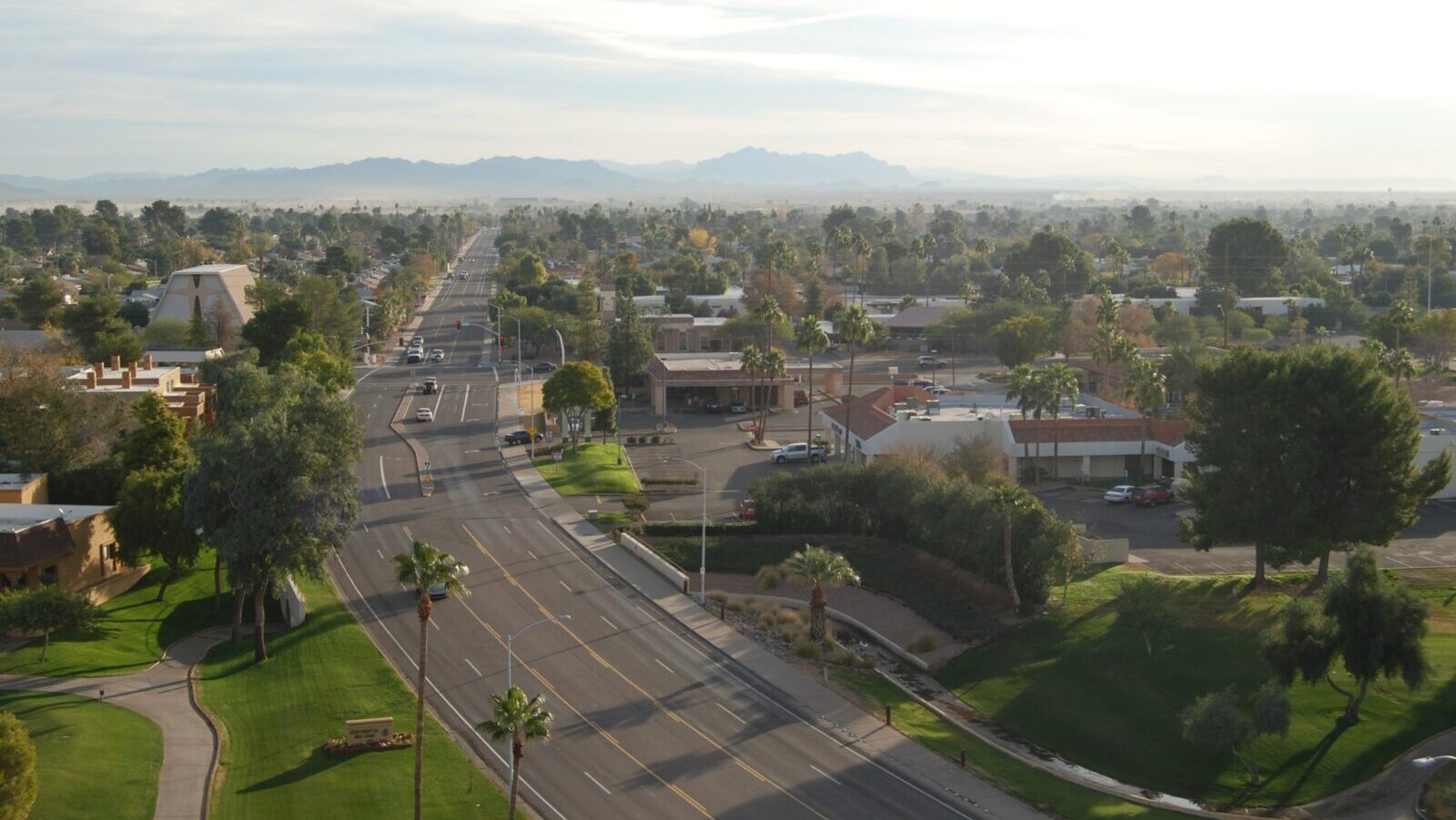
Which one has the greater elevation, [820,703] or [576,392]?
[576,392]

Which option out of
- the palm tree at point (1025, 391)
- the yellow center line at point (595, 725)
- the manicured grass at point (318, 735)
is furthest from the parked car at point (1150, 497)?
the manicured grass at point (318, 735)

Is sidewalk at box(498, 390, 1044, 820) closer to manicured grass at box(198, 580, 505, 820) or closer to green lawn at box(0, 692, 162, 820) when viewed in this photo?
manicured grass at box(198, 580, 505, 820)

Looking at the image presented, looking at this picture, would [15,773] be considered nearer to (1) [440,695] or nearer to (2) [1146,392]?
(1) [440,695]

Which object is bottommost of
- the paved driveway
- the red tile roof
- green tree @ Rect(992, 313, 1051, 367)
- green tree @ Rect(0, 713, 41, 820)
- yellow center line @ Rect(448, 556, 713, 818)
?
yellow center line @ Rect(448, 556, 713, 818)

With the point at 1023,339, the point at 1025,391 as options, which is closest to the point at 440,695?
the point at 1025,391

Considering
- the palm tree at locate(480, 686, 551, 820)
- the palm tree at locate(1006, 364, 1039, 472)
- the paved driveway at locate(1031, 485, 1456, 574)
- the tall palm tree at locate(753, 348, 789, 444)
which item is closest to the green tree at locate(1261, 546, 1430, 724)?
the paved driveway at locate(1031, 485, 1456, 574)

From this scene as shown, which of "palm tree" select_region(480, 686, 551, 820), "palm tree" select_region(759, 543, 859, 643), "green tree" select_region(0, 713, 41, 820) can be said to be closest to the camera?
"green tree" select_region(0, 713, 41, 820)
